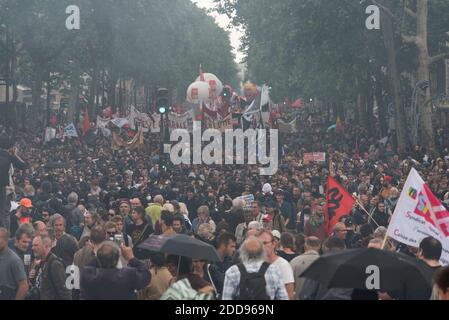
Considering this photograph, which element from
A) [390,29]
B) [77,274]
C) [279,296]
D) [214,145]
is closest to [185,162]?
[214,145]

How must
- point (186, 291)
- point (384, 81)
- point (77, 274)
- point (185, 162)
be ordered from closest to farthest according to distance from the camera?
point (186, 291) < point (77, 274) < point (185, 162) < point (384, 81)

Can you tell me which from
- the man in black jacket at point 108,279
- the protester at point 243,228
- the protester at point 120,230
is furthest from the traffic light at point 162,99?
the man in black jacket at point 108,279

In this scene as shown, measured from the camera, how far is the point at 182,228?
1259cm

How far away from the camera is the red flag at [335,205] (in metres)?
14.1

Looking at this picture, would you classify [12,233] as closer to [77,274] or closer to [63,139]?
[77,274]

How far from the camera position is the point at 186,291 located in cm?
721

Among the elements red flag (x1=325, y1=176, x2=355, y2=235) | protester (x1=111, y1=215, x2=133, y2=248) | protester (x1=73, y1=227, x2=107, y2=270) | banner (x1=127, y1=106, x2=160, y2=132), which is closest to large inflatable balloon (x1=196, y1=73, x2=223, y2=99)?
banner (x1=127, y1=106, x2=160, y2=132)

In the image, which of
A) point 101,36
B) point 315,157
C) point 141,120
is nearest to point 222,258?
point 315,157

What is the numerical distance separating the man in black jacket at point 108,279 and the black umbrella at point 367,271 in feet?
4.71

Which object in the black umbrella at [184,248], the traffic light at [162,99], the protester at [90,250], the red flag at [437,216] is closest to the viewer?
the black umbrella at [184,248]

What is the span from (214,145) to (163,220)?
872 inches

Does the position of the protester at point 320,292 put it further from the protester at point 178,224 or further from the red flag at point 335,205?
the red flag at point 335,205

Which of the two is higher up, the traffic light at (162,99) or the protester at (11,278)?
the traffic light at (162,99)

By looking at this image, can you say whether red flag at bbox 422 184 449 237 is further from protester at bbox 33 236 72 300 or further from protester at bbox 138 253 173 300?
protester at bbox 33 236 72 300
